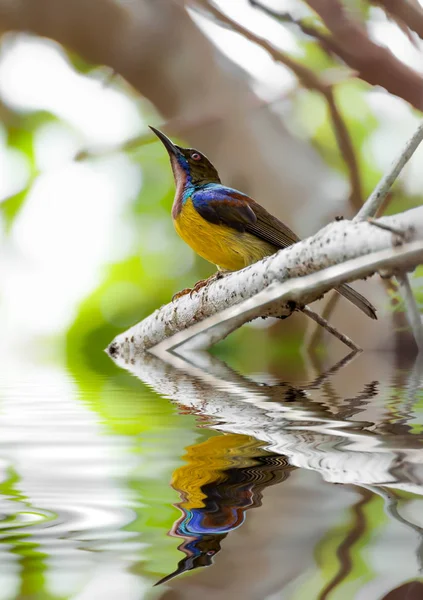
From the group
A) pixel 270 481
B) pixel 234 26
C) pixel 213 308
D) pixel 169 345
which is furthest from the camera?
pixel 234 26

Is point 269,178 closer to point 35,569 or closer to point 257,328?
point 257,328

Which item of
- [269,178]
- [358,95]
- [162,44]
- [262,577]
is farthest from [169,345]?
[358,95]

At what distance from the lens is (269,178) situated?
12.4 ft

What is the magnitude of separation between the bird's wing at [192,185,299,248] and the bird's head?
273 millimetres

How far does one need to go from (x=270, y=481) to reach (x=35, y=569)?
0.78ft

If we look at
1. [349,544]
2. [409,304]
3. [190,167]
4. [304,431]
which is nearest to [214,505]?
[349,544]

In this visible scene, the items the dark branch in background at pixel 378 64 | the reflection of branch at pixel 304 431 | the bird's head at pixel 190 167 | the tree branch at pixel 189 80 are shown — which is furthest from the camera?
the tree branch at pixel 189 80

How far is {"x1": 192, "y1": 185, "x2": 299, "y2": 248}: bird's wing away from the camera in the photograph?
7.63ft

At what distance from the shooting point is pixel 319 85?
401cm

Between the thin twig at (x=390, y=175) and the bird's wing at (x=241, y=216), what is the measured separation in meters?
0.91

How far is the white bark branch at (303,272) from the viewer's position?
4.02 ft

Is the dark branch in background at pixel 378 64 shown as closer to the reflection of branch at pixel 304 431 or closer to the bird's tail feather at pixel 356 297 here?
the bird's tail feather at pixel 356 297

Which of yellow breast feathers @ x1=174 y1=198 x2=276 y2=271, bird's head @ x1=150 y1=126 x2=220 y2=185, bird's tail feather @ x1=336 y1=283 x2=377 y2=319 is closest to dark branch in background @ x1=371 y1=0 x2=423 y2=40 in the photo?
bird's head @ x1=150 y1=126 x2=220 y2=185

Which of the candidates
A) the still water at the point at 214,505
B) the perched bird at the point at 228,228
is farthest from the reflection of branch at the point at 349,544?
the perched bird at the point at 228,228
